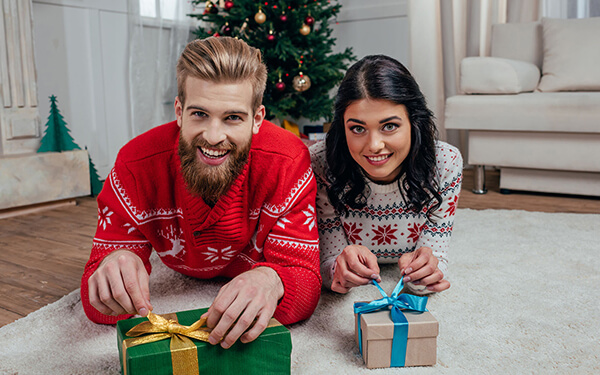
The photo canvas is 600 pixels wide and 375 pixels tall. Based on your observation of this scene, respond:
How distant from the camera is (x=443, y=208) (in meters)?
1.30

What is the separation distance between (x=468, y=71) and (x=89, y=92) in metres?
1.92

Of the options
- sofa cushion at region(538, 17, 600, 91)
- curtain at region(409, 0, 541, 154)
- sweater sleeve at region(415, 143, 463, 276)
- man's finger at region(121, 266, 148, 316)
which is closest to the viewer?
man's finger at region(121, 266, 148, 316)

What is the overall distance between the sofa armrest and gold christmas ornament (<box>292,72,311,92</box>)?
2.70 ft

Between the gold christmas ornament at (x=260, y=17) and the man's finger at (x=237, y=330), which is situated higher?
the gold christmas ornament at (x=260, y=17)

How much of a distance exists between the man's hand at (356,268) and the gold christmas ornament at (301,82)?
1917 millimetres

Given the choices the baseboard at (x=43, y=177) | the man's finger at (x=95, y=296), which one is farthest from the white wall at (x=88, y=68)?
the man's finger at (x=95, y=296)

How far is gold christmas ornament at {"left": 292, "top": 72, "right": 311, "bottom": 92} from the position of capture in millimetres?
2887

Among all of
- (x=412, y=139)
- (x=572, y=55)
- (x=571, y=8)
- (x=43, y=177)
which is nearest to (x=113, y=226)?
(x=412, y=139)

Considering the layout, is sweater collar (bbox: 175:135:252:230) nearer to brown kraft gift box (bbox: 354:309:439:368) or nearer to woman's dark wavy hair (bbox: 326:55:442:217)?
woman's dark wavy hair (bbox: 326:55:442:217)

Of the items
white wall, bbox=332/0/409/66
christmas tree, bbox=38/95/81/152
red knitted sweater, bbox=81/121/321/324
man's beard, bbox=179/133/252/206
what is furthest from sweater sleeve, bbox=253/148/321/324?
white wall, bbox=332/0/409/66

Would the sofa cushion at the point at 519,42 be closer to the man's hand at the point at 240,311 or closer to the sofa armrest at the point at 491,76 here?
the sofa armrest at the point at 491,76

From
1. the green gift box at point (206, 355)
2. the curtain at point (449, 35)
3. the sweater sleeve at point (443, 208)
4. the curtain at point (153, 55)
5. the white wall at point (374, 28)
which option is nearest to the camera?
the green gift box at point (206, 355)

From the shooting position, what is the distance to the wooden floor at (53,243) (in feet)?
4.35

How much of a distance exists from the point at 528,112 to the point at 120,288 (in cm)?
202
